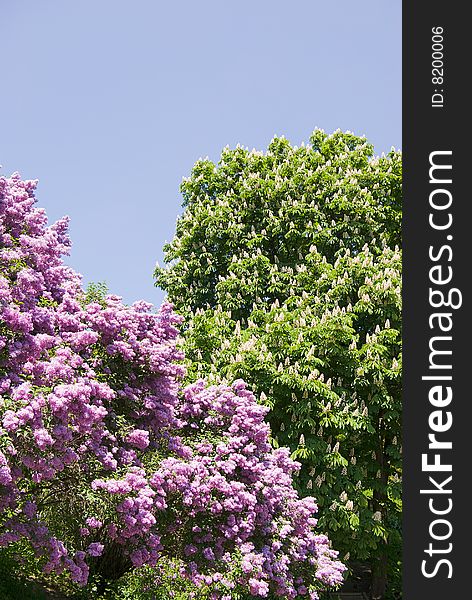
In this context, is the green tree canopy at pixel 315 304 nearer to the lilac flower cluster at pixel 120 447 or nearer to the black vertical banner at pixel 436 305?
the lilac flower cluster at pixel 120 447

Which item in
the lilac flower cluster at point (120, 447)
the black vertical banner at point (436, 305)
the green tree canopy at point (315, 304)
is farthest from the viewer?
the green tree canopy at point (315, 304)

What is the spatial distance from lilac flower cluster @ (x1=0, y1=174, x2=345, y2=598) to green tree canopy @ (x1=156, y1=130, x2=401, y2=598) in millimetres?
2600

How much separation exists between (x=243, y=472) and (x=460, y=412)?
4770 millimetres

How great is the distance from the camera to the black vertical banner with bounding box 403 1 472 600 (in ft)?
24.3

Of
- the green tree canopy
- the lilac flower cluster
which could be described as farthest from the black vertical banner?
the green tree canopy

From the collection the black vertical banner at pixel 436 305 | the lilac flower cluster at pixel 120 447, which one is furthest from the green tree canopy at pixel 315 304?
the black vertical banner at pixel 436 305

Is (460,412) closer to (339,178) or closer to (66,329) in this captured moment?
(66,329)

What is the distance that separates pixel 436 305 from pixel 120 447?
4.59 metres

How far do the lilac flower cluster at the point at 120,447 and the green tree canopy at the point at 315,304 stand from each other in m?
2.60

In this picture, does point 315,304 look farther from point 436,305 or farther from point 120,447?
point 436,305

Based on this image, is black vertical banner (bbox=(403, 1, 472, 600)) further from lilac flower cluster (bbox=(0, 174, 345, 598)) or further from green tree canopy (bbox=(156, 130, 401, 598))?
green tree canopy (bbox=(156, 130, 401, 598))

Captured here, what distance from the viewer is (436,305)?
25.2ft

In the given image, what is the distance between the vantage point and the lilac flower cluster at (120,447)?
8.67 meters

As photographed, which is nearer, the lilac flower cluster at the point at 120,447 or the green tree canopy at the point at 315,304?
the lilac flower cluster at the point at 120,447
